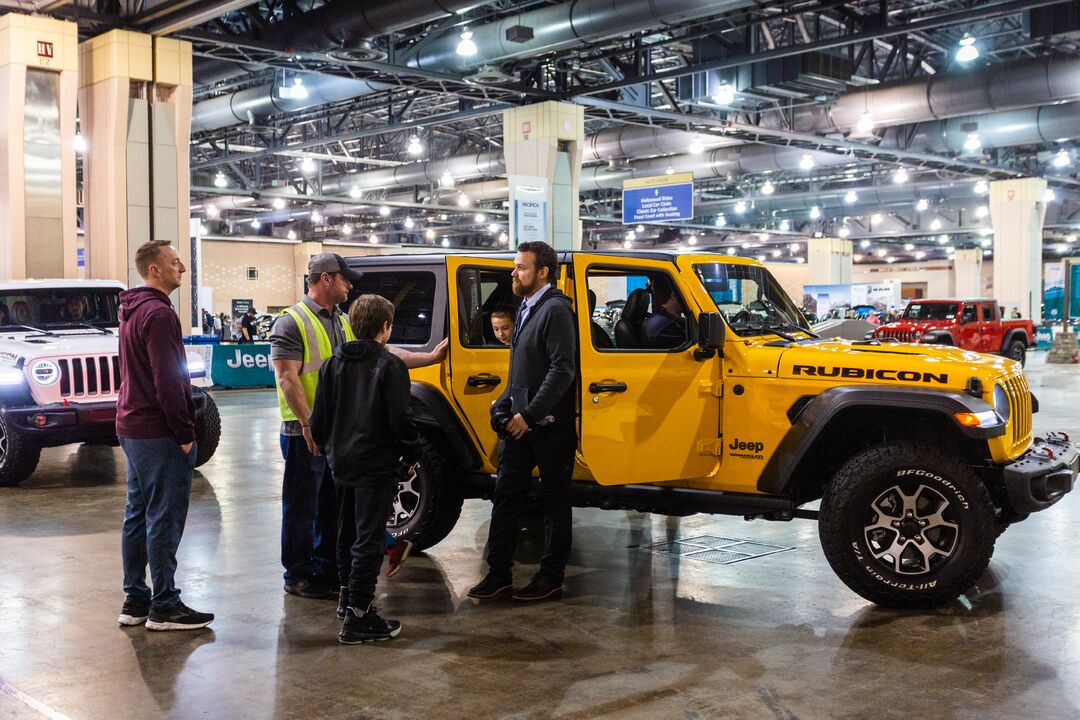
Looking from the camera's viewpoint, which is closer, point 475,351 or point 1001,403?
point 1001,403

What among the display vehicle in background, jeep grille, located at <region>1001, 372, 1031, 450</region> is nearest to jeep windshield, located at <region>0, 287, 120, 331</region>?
the display vehicle in background

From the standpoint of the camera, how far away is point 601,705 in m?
4.35

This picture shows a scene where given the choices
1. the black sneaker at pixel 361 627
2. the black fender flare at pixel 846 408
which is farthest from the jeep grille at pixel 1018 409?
the black sneaker at pixel 361 627

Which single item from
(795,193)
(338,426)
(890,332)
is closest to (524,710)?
(338,426)

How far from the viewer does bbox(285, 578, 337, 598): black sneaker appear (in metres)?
5.96

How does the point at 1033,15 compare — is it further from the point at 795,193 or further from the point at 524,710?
the point at 795,193

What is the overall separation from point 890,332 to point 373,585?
2238 centimetres

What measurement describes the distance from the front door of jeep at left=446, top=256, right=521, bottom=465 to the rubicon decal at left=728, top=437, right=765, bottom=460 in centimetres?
137

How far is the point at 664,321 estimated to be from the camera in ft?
20.3

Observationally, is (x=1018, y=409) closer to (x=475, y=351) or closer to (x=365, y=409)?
(x=475, y=351)

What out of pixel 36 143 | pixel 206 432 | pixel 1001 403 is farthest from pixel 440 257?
pixel 36 143

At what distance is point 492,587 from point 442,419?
111 cm

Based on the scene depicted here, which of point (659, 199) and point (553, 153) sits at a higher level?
point (553, 153)

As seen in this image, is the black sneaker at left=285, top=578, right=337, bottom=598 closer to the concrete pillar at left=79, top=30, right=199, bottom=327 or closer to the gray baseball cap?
the gray baseball cap
